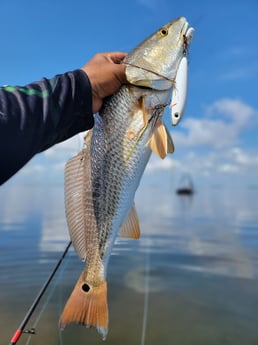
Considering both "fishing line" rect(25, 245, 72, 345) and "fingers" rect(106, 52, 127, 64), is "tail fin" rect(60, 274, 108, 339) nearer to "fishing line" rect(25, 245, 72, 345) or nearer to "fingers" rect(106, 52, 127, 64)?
"fingers" rect(106, 52, 127, 64)

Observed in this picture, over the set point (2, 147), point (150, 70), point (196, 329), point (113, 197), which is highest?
point (150, 70)

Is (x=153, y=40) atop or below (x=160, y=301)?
atop

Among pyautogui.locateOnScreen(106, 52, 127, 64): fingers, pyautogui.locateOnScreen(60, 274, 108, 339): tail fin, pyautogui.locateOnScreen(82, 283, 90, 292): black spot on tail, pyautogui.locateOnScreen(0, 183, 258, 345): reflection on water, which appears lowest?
pyautogui.locateOnScreen(0, 183, 258, 345): reflection on water

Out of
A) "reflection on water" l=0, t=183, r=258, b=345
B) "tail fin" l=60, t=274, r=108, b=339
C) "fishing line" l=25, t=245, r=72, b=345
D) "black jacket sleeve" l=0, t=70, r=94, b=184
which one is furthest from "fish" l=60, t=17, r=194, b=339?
"fishing line" l=25, t=245, r=72, b=345

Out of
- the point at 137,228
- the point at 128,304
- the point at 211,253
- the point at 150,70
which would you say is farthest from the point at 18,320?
the point at 211,253

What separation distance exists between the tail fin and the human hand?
139 cm

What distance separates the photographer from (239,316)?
6.99m

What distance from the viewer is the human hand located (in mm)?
2363

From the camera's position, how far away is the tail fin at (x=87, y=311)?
2.60m

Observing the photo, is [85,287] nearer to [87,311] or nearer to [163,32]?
[87,311]

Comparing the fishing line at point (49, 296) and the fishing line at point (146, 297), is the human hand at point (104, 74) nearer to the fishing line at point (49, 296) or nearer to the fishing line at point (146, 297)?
the fishing line at point (146, 297)

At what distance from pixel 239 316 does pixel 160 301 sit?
1637 millimetres

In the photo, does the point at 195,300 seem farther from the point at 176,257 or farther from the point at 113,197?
the point at 113,197

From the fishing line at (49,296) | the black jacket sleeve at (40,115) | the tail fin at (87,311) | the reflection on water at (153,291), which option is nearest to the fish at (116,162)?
the tail fin at (87,311)
